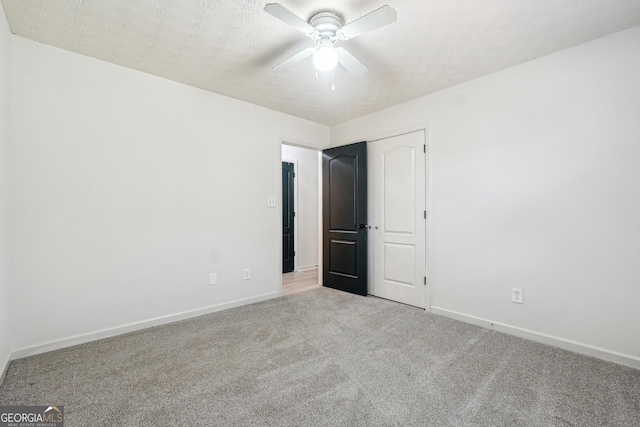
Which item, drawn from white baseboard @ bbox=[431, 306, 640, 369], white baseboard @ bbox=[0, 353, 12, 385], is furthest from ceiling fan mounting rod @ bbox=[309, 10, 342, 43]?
white baseboard @ bbox=[0, 353, 12, 385]

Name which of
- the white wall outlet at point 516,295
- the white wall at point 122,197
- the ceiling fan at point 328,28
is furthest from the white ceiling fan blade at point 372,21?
the white wall outlet at point 516,295

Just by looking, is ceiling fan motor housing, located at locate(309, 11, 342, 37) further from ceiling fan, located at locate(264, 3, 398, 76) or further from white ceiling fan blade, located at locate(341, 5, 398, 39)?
white ceiling fan blade, located at locate(341, 5, 398, 39)

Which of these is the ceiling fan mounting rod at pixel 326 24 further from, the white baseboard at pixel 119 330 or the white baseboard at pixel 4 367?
the white baseboard at pixel 4 367

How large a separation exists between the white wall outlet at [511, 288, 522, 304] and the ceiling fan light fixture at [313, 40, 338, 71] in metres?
2.48

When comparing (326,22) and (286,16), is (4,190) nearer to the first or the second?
(286,16)

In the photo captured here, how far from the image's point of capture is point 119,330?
2576mm

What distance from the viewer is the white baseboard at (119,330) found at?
220 cm

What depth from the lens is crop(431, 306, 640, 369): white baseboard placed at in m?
2.07

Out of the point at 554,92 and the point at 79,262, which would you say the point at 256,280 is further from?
the point at 554,92

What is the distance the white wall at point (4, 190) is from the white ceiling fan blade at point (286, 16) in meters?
1.81

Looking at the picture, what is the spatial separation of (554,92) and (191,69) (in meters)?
3.17

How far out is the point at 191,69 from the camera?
8.73ft

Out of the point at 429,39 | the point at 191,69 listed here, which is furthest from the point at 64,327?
the point at 429,39

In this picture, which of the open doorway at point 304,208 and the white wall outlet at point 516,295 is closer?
the white wall outlet at point 516,295
